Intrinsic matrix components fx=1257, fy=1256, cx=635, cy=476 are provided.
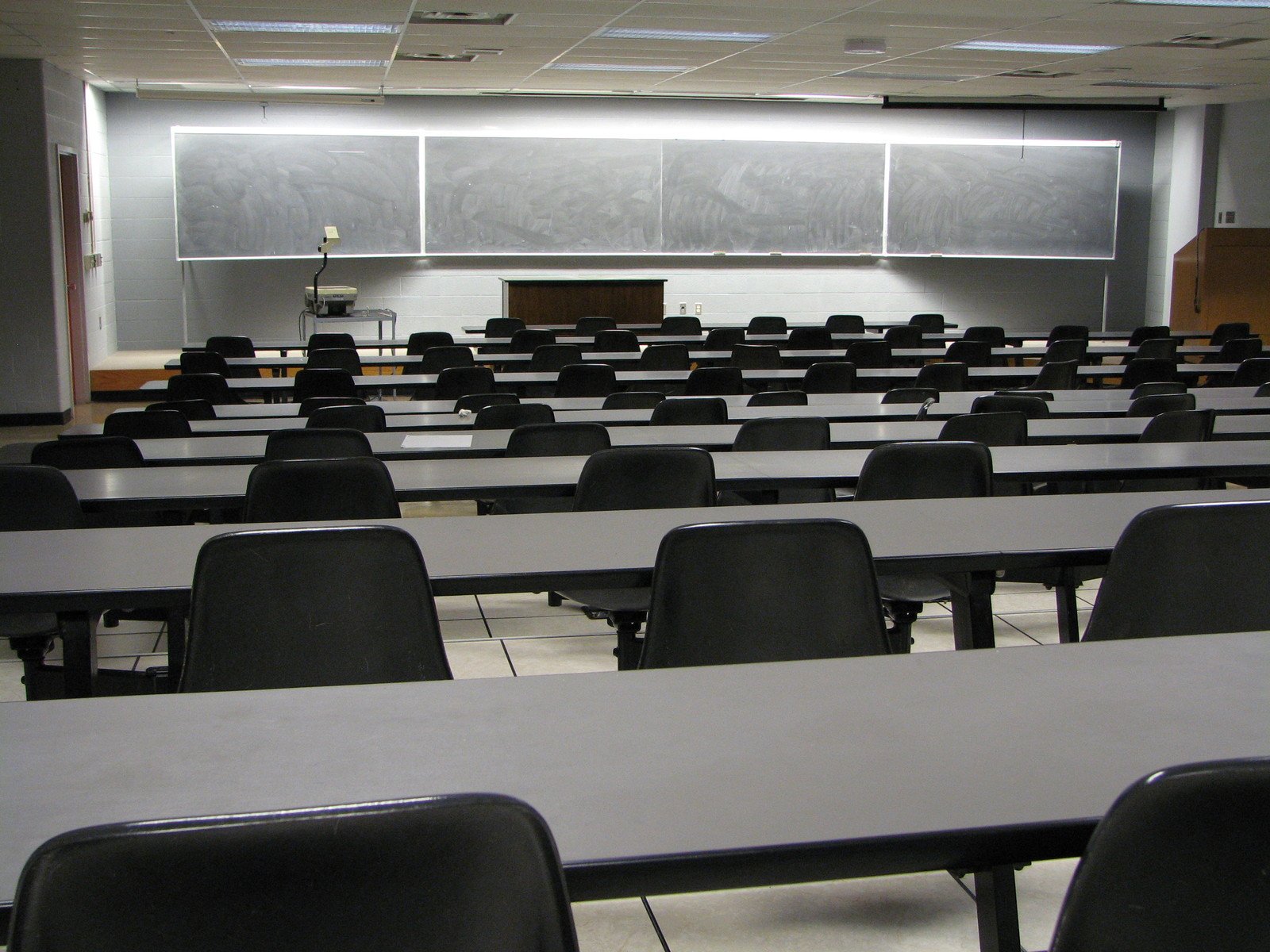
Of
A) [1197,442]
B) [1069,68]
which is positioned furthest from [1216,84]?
[1197,442]

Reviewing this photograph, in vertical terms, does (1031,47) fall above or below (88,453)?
above

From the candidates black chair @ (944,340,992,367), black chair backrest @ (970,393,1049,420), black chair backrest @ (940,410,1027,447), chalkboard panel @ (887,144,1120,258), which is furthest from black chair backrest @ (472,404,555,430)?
chalkboard panel @ (887,144,1120,258)

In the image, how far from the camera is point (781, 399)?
5.97 meters

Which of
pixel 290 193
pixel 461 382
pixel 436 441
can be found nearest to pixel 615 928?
pixel 436 441

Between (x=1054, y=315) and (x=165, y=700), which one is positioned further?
(x=1054, y=315)

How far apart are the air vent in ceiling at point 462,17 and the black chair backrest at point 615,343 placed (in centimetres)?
242

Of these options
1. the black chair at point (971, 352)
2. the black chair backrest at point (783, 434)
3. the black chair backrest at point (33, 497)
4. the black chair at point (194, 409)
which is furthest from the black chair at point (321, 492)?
the black chair at point (971, 352)

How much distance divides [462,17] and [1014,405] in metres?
4.77

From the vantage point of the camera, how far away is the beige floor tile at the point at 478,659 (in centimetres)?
402

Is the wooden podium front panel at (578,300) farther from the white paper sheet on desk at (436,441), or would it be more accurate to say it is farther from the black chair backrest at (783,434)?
the black chair backrest at (783,434)

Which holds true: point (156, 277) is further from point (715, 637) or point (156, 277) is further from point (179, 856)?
point (179, 856)

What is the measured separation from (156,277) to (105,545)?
11.9 metres

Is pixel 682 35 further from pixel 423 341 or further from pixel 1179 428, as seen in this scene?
pixel 1179 428

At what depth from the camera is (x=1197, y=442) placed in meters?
4.38
